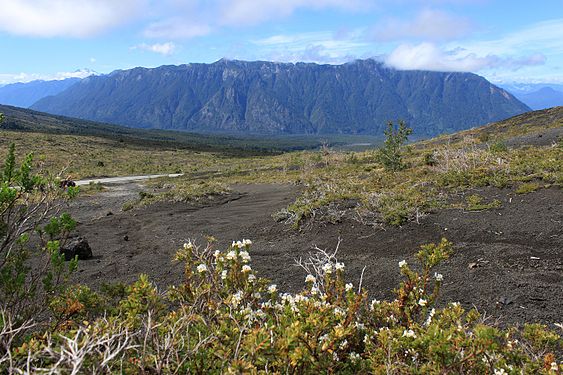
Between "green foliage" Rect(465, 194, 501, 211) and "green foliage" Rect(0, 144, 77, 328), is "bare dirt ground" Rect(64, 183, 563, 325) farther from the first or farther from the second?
"green foliage" Rect(0, 144, 77, 328)

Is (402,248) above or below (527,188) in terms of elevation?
below

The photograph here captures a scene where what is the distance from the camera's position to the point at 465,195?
36.9 ft

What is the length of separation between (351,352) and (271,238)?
8147 millimetres

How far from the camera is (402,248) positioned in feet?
27.5

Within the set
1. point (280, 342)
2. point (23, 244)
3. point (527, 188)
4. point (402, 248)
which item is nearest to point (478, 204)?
point (527, 188)

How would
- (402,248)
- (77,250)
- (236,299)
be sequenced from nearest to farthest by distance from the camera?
(236,299) < (402,248) < (77,250)

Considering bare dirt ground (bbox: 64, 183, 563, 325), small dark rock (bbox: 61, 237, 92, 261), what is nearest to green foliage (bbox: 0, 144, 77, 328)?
bare dirt ground (bbox: 64, 183, 563, 325)

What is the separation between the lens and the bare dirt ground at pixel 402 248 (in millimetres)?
5727

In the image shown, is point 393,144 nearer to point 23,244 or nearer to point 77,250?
point 77,250

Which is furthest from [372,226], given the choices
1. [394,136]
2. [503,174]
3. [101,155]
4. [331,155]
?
[101,155]

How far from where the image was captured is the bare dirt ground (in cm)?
573

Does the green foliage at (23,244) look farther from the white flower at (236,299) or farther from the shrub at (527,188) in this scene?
the shrub at (527,188)

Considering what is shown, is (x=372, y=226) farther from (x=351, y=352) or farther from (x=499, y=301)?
(x=351, y=352)

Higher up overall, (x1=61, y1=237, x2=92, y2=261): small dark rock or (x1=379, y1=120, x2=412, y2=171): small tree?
(x1=379, y1=120, x2=412, y2=171): small tree
